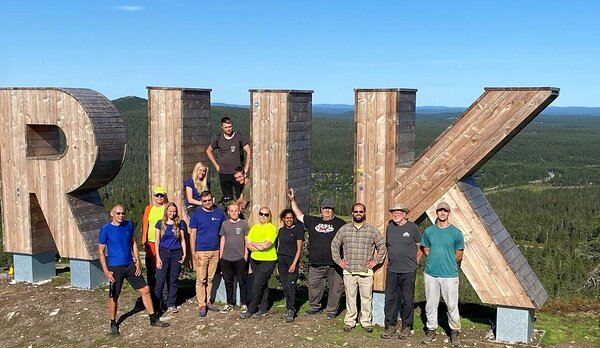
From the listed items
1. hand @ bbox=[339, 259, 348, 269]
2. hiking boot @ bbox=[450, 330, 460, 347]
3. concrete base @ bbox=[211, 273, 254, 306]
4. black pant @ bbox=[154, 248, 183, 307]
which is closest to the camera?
hiking boot @ bbox=[450, 330, 460, 347]

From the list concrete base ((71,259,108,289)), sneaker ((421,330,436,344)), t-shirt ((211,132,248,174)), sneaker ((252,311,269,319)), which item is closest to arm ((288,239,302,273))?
sneaker ((252,311,269,319))

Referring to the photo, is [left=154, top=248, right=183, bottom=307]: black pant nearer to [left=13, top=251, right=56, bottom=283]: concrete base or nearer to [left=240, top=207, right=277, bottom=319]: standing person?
[left=240, top=207, right=277, bottom=319]: standing person

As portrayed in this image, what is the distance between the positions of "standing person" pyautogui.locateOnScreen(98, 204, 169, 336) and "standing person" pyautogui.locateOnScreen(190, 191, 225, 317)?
79 centimetres

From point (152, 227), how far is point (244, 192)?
150cm

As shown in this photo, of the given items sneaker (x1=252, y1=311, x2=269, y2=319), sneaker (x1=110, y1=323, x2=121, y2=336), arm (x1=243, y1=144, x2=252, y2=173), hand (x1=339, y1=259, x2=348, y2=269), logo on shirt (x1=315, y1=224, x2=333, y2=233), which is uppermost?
arm (x1=243, y1=144, x2=252, y2=173)

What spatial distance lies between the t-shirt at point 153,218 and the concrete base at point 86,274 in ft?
7.86

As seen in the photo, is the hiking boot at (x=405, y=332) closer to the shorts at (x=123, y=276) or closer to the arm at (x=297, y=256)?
the arm at (x=297, y=256)

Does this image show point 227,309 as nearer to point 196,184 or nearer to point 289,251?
point 289,251

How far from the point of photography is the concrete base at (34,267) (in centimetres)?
1227

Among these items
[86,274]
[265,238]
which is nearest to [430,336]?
[265,238]

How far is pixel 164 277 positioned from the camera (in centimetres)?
977

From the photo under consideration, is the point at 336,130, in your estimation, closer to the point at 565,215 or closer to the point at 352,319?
the point at 565,215

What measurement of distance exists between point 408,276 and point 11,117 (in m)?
7.87

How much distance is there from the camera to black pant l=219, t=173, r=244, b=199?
33.1 ft
